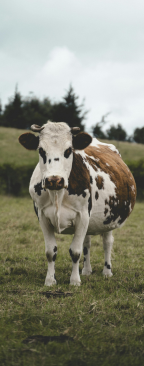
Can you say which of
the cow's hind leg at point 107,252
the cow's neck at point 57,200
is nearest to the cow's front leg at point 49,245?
the cow's neck at point 57,200

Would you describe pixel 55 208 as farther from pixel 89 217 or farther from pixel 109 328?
pixel 109 328

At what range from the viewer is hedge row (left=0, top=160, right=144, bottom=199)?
2141 cm

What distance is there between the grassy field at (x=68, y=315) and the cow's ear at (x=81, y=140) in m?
1.87

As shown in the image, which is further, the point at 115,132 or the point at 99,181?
the point at 115,132

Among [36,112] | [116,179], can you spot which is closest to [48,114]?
[36,112]

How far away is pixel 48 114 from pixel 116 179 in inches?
2122

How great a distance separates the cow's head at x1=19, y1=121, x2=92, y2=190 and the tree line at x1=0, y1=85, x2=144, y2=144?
30.3 metres

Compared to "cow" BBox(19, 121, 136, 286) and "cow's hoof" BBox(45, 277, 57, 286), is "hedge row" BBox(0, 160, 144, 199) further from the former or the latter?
"cow's hoof" BBox(45, 277, 57, 286)

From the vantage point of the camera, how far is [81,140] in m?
Result: 4.63

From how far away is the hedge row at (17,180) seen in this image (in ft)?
70.2

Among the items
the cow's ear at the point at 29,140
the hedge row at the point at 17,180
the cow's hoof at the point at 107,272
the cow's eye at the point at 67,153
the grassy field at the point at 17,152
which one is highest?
the grassy field at the point at 17,152

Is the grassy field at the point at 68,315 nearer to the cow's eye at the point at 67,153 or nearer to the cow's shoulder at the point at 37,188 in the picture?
the cow's shoulder at the point at 37,188

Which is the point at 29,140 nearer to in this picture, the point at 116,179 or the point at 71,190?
the point at 71,190

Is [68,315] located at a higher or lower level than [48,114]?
lower
